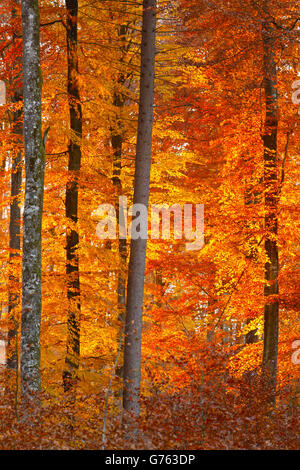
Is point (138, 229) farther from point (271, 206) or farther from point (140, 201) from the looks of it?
point (271, 206)

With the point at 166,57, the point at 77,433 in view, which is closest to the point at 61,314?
the point at 77,433

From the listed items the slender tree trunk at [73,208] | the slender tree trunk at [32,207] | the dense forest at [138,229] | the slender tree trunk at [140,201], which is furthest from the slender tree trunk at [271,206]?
the slender tree trunk at [32,207]

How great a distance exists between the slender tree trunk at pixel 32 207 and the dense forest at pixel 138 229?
1.0 inches

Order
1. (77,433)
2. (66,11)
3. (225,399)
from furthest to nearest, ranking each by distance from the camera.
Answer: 1. (66,11)
2. (225,399)
3. (77,433)

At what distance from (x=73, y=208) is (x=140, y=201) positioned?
2.14 metres

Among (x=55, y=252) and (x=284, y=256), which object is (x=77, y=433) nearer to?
(x=55, y=252)

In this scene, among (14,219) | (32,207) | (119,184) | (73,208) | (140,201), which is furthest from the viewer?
(14,219)

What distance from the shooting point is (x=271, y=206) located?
1150 centimetres

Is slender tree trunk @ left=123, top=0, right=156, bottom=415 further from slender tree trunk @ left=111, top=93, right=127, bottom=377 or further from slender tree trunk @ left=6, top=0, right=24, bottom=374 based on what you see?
slender tree trunk @ left=6, top=0, right=24, bottom=374

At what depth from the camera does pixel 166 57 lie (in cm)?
1348

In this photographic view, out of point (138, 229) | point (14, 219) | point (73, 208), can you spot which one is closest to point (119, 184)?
point (73, 208)

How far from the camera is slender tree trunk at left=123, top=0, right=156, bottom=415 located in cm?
964

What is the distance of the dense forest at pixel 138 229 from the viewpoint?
7.41 m

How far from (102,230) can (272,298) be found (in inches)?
194
